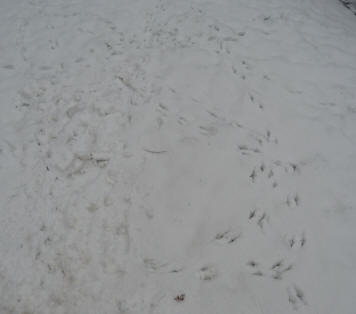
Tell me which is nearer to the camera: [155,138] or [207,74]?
[155,138]

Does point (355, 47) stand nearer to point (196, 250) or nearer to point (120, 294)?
point (196, 250)

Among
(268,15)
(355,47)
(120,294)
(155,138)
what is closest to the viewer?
(120,294)

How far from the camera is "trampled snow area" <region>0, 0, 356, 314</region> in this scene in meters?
2.30

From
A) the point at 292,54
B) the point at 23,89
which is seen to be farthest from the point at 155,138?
the point at 292,54

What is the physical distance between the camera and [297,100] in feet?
11.7

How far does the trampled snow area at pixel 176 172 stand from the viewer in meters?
2.30

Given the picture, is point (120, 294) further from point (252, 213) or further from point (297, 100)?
point (297, 100)

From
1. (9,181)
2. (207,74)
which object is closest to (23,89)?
(9,181)

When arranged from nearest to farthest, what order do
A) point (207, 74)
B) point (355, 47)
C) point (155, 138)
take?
point (155, 138)
point (207, 74)
point (355, 47)

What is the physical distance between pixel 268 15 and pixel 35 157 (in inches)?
182

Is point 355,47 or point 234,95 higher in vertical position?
point 355,47

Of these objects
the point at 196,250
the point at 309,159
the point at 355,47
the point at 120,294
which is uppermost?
the point at 355,47

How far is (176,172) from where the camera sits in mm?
2912

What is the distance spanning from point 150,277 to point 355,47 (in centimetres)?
483
